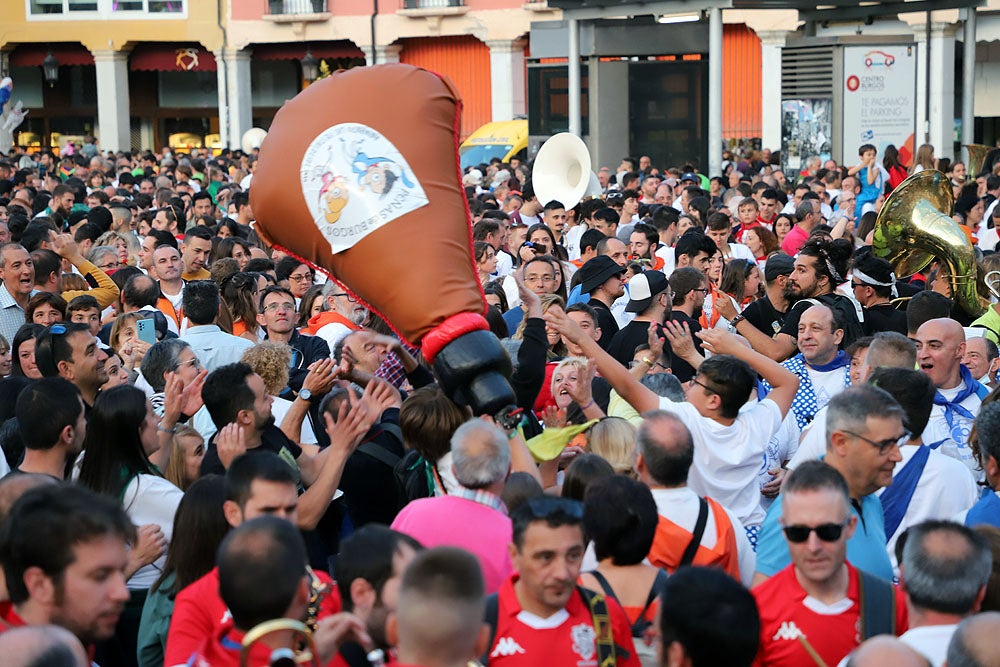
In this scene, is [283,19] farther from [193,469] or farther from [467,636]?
[467,636]

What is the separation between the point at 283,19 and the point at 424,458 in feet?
106

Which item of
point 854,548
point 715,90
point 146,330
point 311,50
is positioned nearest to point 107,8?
point 311,50

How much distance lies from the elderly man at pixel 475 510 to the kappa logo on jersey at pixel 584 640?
Answer: 59 cm

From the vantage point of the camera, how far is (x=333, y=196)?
4344 millimetres

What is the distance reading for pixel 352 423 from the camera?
466cm

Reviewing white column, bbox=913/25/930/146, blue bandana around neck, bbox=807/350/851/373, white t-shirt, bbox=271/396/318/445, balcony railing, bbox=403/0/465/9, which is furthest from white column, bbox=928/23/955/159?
white t-shirt, bbox=271/396/318/445

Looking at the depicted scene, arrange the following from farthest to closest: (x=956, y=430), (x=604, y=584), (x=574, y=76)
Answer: (x=574, y=76)
(x=956, y=430)
(x=604, y=584)

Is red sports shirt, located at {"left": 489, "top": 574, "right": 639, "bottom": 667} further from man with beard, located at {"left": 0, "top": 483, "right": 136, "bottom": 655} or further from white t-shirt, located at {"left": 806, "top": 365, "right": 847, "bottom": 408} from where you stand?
white t-shirt, located at {"left": 806, "top": 365, "right": 847, "bottom": 408}

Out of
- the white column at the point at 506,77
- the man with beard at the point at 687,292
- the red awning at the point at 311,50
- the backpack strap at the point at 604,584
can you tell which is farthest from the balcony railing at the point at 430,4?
the backpack strap at the point at 604,584

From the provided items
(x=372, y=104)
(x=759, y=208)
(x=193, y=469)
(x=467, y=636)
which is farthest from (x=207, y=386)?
(x=759, y=208)

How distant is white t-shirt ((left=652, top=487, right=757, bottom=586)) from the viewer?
13.0 ft

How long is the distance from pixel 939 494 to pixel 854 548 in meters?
0.58

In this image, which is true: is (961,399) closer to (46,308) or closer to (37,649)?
(37,649)

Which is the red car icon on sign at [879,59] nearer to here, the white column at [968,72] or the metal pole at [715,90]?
the white column at [968,72]
